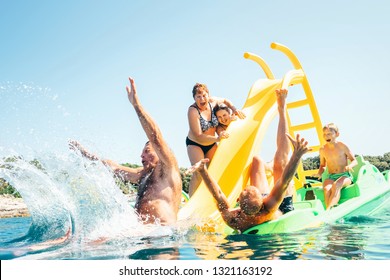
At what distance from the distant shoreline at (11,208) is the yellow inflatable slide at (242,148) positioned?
904 centimetres

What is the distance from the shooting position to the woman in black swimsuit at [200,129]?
13.7 feet

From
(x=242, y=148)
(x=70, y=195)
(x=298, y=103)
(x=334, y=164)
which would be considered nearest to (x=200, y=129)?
(x=242, y=148)

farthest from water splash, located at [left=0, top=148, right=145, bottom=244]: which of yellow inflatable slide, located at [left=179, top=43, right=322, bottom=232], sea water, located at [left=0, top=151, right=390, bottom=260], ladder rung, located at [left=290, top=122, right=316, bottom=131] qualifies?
ladder rung, located at [left=290, top=122, right=316, bottom=131]

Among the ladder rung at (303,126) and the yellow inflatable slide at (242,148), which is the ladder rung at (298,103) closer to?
the yellow inflatable slide at (242,148)

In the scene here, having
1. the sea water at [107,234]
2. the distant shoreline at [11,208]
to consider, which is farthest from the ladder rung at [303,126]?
the distant shoreline at [11,208]

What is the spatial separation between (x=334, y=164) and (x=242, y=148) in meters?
1.28

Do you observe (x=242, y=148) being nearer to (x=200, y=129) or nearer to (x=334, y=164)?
(x=200, y=129)

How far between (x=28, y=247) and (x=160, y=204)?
0.90 meters

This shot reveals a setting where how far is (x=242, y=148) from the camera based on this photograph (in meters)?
4.27

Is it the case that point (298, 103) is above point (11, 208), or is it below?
above

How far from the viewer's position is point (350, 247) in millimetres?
2592

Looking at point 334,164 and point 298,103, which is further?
point 298,103

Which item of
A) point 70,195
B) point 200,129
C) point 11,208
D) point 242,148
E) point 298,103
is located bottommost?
point 11,208
